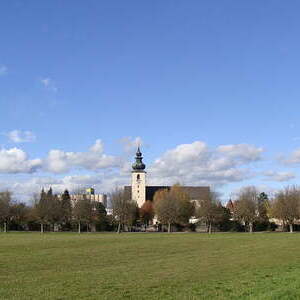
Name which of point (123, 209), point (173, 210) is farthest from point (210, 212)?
point (123, 209)

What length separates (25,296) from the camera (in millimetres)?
17766

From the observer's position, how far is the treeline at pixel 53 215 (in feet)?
435

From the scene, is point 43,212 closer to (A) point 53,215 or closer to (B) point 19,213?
(A) point 53,215

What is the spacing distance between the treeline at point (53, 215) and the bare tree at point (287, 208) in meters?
42.0

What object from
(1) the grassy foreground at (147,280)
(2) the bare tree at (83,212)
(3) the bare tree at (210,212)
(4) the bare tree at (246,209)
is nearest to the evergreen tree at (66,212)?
(2) the bare tree at (83,212)

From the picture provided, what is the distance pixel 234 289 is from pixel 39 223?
123 m

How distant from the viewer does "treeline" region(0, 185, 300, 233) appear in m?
126

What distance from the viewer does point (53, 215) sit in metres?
133

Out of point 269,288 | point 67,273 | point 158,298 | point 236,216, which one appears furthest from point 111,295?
point 236,216

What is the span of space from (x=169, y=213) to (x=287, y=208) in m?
28.4

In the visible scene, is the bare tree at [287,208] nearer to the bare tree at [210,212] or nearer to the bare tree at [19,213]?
the bare tree at [210,212]

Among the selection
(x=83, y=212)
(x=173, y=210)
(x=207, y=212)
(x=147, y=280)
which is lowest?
(x=147, y=280)

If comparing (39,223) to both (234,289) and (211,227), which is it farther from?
(234,289)

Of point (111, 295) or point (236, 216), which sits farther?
point (236, 216)
